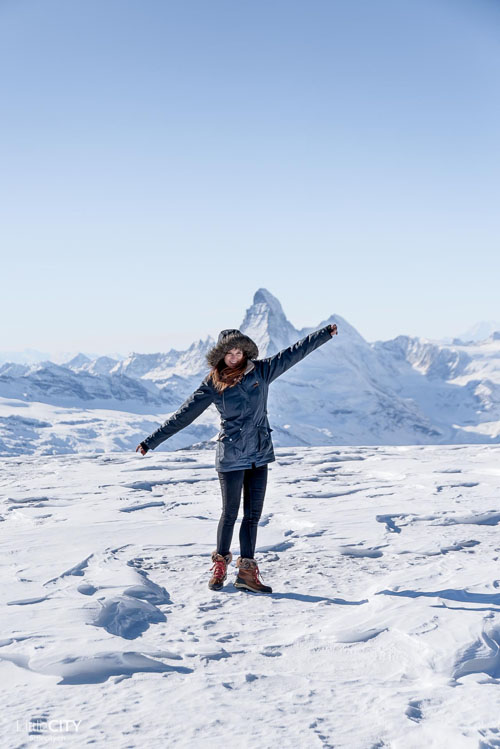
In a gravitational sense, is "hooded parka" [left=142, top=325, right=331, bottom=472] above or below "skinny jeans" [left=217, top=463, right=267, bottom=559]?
above

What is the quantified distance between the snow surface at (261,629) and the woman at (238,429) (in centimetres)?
29

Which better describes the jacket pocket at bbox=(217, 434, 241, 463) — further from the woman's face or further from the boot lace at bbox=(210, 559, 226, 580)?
the boot lace at bbox=(210, 559, 226, 580)

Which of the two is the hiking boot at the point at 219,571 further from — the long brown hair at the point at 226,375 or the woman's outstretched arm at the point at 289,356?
the woman's outstretched arm at the point at 289,356

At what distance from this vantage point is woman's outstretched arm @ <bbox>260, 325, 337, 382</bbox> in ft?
16.2

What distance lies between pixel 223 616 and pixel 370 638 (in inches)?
38.9

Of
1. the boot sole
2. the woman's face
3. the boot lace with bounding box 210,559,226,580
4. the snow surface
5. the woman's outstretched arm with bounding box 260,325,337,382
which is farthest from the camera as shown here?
the woman's outstretched arm with bounding box 260,325,337,382

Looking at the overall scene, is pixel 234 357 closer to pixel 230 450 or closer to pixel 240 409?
pixel 240 409

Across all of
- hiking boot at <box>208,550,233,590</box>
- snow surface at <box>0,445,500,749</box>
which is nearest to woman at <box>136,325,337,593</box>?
hiking boot at <box>208,550,233,590</box>

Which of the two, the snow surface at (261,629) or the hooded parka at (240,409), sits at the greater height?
the hooded parka at (240,409)

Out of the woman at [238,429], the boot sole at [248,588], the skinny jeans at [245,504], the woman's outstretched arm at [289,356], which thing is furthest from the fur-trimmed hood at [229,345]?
the boot sole at [248,588]

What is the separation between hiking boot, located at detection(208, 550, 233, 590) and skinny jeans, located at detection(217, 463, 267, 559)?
0.05 metres

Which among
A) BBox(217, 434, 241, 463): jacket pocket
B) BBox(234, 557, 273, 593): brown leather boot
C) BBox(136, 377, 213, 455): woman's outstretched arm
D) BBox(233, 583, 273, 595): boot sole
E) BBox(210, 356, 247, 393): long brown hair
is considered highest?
BBox(210, 356, 247, 393): long brown hair

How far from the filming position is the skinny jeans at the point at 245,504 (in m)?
4.80

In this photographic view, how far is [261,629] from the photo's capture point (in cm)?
379
